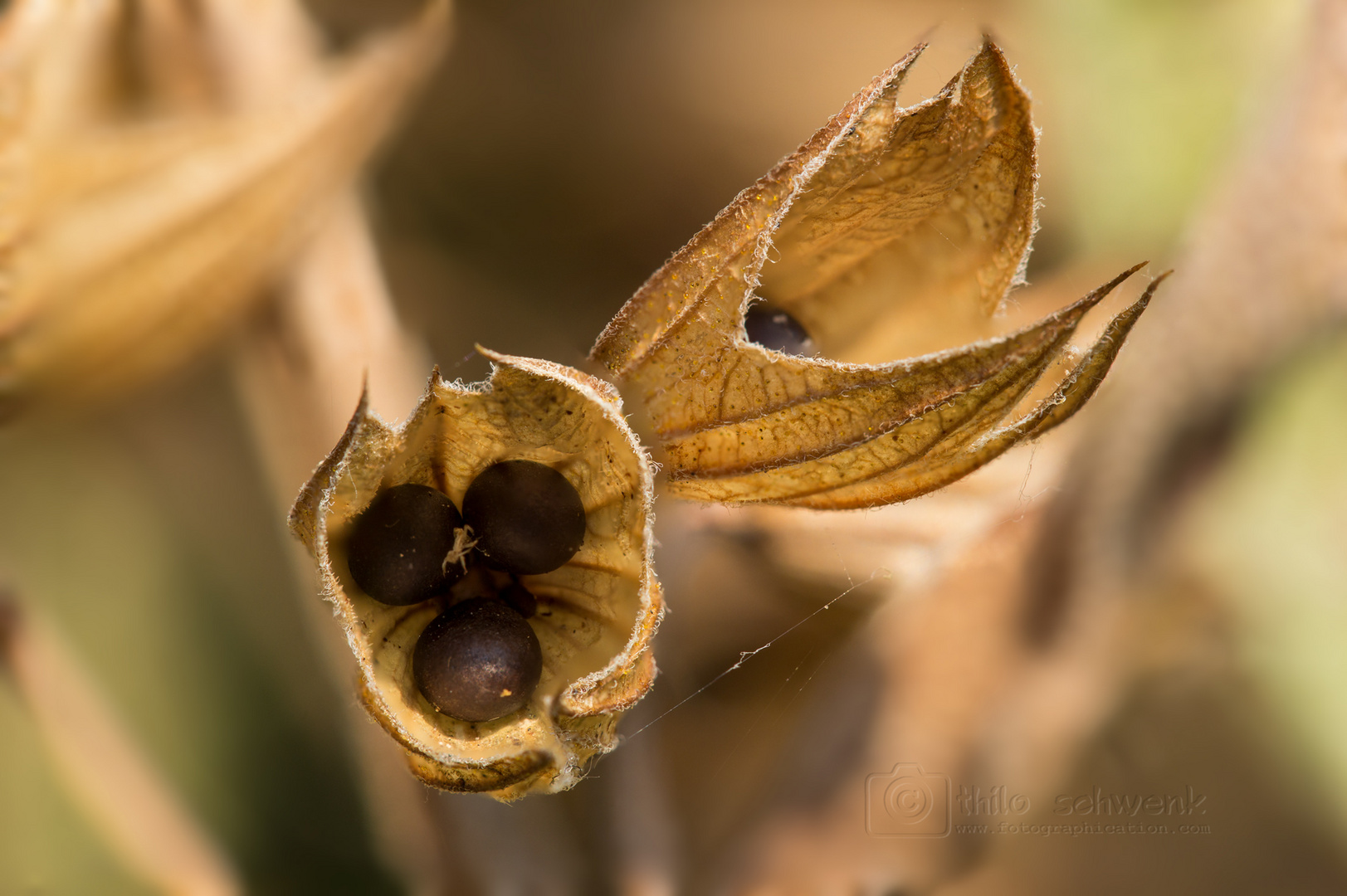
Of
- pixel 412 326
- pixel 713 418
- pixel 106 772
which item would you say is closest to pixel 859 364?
pixel 713 418

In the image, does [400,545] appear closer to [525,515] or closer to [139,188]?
[525,515]

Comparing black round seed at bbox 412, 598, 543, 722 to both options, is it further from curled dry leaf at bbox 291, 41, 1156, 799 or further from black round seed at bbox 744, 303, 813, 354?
black round seed at bbox 744, 303, 813, 354

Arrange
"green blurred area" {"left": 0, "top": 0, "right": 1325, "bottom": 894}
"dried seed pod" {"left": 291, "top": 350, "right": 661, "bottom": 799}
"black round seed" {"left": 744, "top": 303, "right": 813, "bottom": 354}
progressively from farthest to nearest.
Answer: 1. "green blurred area" {"left": 0, "top": 0, "right": 1325, "bottom": 894}
2. "black round seed" {"left": 744, "top": 303, "right": 813, "bottom": 354}
3. "dried seed pod" {"left": 291, "top": 350, "right": 661, "bottom": 799}

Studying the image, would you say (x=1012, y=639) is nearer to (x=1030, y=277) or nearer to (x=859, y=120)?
(x=1030, y=277)

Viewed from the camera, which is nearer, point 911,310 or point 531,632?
point 531,632

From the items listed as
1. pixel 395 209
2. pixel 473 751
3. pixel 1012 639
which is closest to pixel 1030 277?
pixel 1012 639

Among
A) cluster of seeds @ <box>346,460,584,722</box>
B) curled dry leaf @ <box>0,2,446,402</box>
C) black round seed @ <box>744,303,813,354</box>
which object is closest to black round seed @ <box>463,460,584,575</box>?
cluster of seeds @ <box>346,460,584,722</box>
